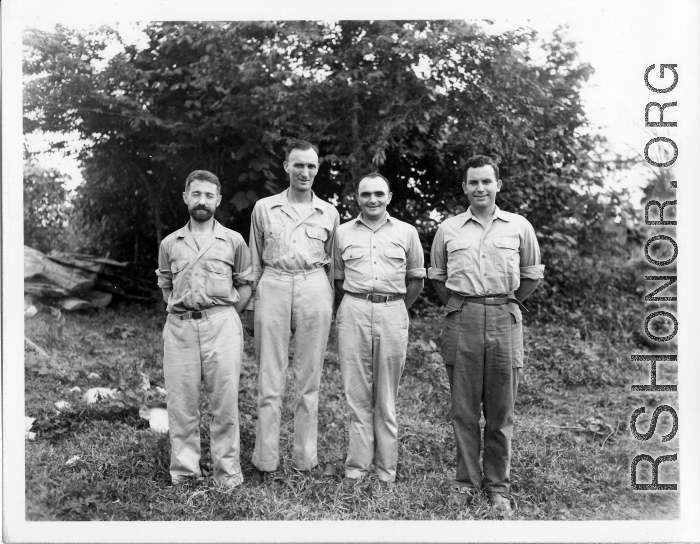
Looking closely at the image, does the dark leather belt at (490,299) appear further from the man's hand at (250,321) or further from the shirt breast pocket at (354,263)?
the man's hand at (250,321)

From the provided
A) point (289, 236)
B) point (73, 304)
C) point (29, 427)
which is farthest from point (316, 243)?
point (73, 304)

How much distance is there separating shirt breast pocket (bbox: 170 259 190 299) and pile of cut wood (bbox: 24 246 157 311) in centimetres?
478

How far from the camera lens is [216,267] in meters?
4.27

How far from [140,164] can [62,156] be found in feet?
3.00

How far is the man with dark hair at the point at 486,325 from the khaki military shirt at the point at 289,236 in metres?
0.85

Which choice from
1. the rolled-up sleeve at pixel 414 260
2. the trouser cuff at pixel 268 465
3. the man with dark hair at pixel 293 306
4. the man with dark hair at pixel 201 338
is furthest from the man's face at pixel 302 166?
the trouser cuff at pixel 268 465

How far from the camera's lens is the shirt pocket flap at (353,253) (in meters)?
4.30

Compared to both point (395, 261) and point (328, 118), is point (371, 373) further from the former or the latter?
point (328, 118)

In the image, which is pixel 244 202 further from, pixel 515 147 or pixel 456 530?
pixel 456 530

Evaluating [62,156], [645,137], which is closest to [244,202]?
[62,156]

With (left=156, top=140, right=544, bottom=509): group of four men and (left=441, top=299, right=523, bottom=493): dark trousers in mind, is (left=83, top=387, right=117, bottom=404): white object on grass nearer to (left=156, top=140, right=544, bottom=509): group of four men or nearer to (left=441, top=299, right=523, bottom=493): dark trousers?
(left=156, top=140, right=544, bottom=509): group of four men

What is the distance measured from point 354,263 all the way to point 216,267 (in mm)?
908

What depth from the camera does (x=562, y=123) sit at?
27.3 ft

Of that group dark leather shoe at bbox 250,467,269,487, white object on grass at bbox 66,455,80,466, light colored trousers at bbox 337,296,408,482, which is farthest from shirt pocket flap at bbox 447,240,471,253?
white object on grass at bbox 66,455,80,466
